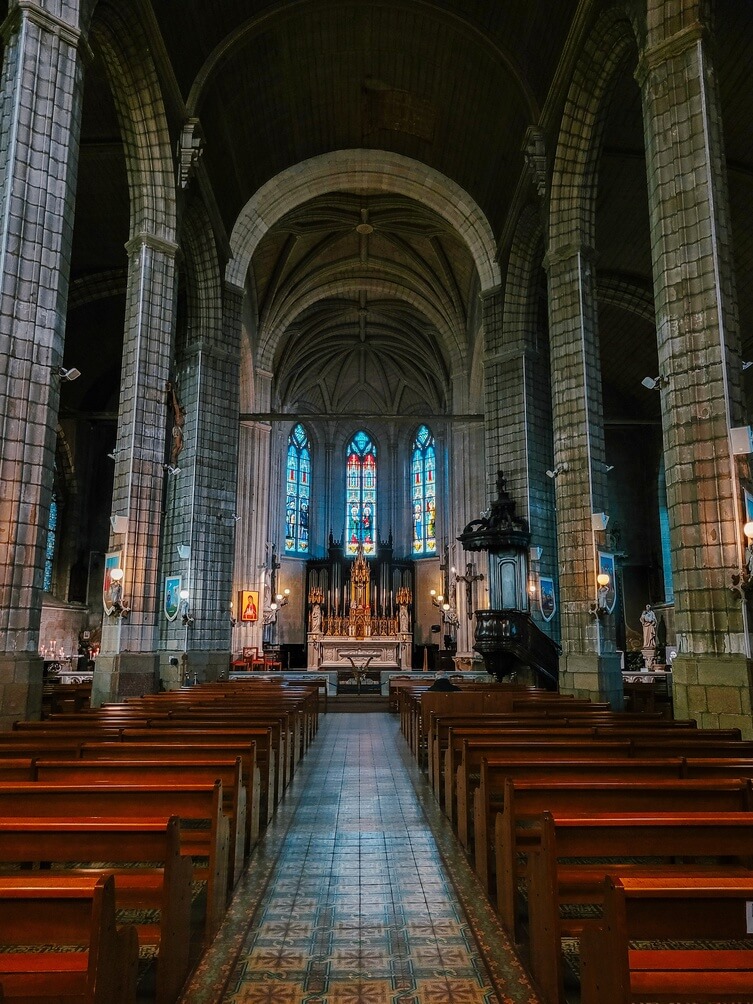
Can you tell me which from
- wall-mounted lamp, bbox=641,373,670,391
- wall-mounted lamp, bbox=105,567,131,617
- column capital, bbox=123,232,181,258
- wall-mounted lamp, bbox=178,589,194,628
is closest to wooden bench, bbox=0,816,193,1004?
wall-mounted lamp, bbox=641,373,670,391

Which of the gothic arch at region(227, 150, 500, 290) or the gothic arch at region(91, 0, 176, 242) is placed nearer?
the gothic arch at region(91, 0, 176, 242)

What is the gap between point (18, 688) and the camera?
7.61 m

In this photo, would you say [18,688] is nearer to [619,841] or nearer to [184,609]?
[619,841]

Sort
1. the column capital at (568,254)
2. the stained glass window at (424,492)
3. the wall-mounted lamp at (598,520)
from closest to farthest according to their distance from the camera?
the wall-mounted lamp at (598,520)
the column capital at (568,254)
the stained glass window at (424,492)

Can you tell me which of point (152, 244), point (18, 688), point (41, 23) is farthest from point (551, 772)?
point (152, 244)

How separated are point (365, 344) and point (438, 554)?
36.9 feet

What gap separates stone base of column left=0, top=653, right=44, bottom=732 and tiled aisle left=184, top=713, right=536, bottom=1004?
309cm

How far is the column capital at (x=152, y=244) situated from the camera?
538 inches

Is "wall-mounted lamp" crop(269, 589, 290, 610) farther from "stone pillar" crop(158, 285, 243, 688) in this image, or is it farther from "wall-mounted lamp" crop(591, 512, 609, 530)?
"wall-mounted lamp" crop(591, 512, 609, 530)

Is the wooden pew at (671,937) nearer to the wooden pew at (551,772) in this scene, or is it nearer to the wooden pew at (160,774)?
the wooden pew at (551,772)

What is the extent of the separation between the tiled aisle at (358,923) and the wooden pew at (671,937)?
3.90 feet

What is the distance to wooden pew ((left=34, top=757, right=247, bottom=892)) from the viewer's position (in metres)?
4.21

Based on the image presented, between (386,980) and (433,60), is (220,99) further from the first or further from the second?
(386,980)

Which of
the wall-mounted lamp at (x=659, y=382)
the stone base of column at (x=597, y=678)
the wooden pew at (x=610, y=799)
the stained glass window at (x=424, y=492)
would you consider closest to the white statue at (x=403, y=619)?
the stained glass window at (x=424, y=492)
